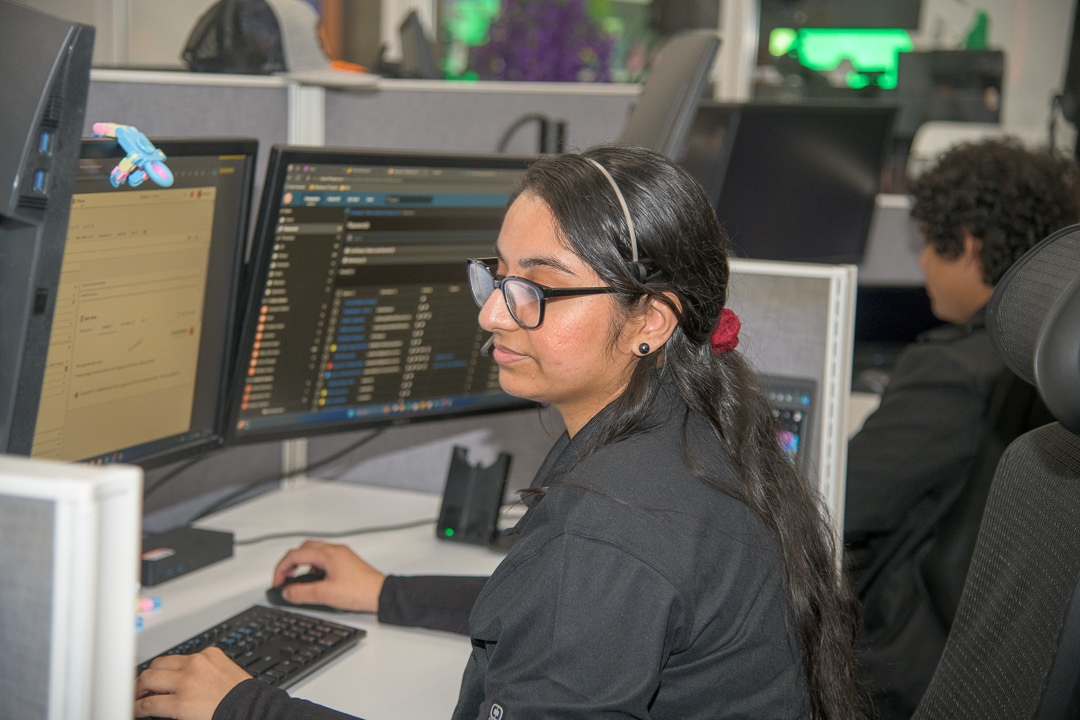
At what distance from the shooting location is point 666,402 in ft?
2.83

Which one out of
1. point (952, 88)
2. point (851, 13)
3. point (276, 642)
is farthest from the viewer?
point (851, 13)

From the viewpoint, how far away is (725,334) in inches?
36.5

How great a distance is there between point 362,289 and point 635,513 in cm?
58

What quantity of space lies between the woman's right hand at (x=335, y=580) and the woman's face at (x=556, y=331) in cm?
33

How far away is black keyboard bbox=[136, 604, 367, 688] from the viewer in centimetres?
95

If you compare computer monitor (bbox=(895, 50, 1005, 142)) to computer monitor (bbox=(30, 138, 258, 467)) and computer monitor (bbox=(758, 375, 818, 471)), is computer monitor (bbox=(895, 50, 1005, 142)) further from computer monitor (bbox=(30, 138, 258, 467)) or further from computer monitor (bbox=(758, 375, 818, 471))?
computer monitor (bbox=(30, 138, 258, 467))

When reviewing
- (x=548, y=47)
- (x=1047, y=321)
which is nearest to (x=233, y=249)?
(x=1047, y=321)

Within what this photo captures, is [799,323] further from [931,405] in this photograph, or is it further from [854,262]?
[854,262]

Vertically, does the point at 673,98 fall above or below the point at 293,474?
above

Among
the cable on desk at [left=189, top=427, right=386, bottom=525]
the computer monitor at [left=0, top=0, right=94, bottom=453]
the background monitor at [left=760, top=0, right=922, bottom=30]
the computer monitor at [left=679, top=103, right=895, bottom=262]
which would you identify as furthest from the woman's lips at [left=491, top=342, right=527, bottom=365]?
the background monitor at [left=760, top=0, right=922, bottom=30]

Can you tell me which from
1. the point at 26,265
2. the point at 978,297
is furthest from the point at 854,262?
the point at 26,265

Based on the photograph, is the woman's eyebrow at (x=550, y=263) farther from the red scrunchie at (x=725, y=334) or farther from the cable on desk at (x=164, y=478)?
the cable on desk at (x=164, y=478)

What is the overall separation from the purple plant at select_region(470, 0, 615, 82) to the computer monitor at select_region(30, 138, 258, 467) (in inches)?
75.3

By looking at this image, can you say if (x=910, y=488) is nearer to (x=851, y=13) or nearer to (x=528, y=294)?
(x=528, y=294)
